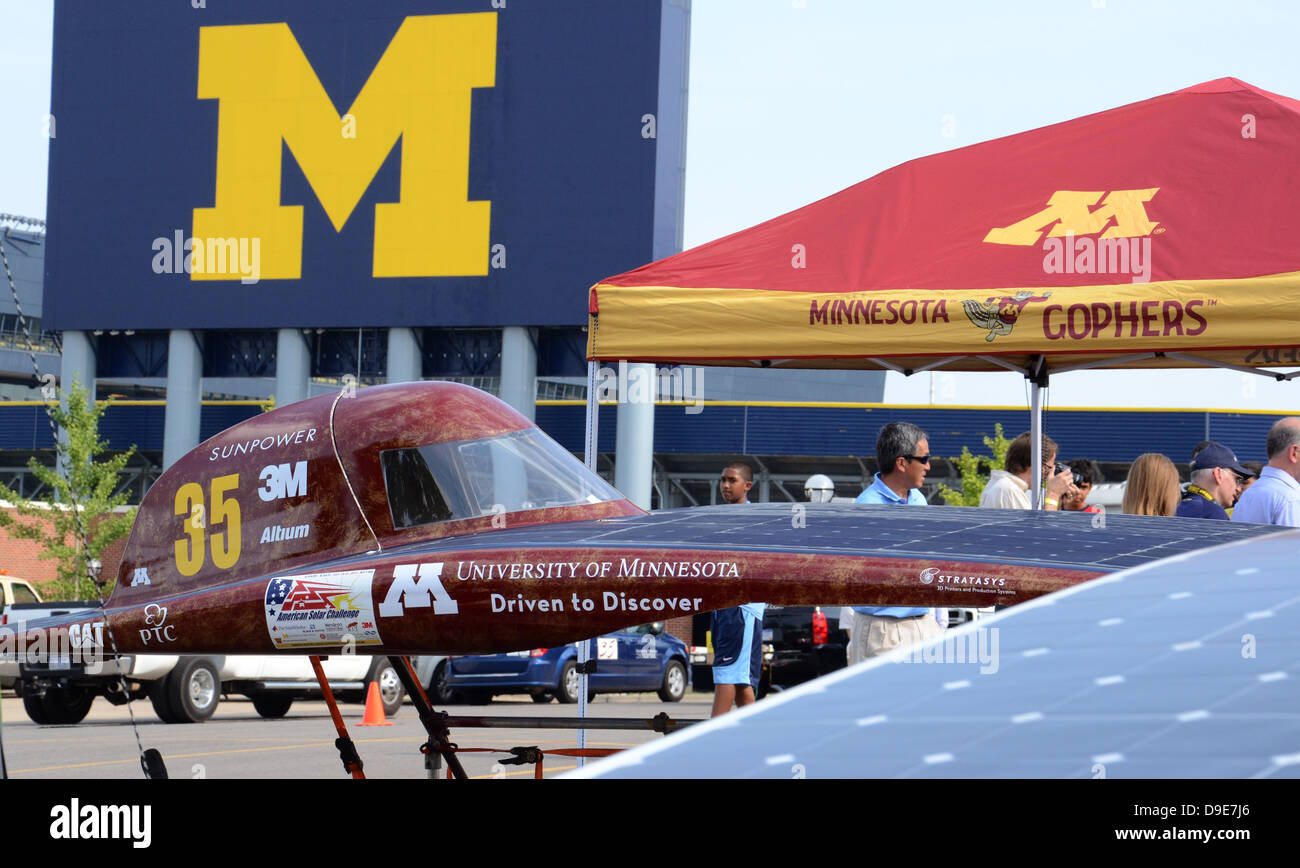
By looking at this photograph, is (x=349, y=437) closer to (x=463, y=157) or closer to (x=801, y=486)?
(x=463, y=157)

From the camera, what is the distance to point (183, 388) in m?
32.0

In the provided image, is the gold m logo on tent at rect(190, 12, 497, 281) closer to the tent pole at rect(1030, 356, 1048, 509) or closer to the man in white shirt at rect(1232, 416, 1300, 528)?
the tent pole at rect(1030, 356, 1048, 509)

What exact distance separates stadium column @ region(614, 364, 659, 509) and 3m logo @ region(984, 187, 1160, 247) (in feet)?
72.6

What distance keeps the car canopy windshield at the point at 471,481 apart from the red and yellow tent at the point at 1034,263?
1.92 m

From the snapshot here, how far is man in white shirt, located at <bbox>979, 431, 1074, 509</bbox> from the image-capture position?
6.88m

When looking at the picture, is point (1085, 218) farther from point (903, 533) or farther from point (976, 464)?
point (976, 464)

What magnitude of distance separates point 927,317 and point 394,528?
109 inches

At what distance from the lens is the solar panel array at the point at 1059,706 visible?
1.34 m

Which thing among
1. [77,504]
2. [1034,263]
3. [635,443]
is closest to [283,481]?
[1034,263]

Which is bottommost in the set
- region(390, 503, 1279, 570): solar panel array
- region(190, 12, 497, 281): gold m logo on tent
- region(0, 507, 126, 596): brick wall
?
region(0, 507, 126, 596): brick wall

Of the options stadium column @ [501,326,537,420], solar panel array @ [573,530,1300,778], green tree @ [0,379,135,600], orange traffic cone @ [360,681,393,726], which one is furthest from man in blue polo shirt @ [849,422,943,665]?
stadium column @ [501,326,537,420]

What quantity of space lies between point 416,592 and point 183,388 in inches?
1161

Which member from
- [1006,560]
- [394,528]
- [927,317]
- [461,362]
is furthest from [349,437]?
[461,362]

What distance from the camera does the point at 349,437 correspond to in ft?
15.8
